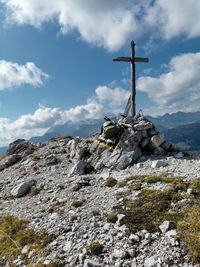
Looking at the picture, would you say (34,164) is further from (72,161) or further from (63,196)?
(63,196)

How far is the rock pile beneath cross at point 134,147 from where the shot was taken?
52.8ft

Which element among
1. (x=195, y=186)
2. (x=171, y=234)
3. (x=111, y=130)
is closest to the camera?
(x=171, y=234)

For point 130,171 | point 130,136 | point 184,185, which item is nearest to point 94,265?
point 184,185

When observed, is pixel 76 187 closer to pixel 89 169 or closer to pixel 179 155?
pixel 89 169

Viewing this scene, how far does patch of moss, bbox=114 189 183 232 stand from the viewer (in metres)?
6.96

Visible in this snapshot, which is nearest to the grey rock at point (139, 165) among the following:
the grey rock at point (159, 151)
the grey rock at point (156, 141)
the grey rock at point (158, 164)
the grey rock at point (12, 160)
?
the grey rock at point (158, 164)

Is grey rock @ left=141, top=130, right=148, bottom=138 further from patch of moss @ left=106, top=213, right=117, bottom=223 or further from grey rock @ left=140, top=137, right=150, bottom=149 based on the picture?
patch of moss @ left=106, top=213, right=117, bottom=223

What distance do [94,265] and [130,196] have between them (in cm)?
489

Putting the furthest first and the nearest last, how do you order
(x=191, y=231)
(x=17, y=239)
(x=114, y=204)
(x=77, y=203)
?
(x=77, y=203), (x=114, y=204), (x=17, y=239), (x=191, y=231)

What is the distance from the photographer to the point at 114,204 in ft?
30.9

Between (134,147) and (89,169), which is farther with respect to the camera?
(89,169)

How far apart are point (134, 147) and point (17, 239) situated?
12.9 m

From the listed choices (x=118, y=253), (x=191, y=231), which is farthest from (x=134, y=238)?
(x=191, y=231)

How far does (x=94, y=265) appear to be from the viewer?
5.57m
